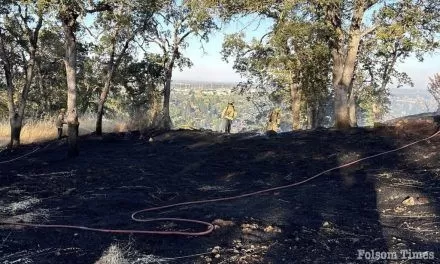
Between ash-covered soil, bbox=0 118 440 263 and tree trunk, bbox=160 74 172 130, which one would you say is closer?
ash-covered soil, bbox=0 118 440 263

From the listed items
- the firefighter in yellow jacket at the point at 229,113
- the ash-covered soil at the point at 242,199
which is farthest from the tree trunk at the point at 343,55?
the firefighter in yellow jacket at the point at 229,113

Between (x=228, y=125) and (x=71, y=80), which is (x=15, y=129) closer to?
(x=71, y=80)

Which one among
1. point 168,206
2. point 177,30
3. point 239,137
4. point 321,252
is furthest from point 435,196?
point 177,30

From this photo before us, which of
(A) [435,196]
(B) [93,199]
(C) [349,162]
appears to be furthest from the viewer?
(C) [349,162]

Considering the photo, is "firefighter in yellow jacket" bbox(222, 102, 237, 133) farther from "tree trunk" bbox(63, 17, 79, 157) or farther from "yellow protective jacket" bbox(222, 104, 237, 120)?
"tree trunk" bbox(63, 17, 79, 157)

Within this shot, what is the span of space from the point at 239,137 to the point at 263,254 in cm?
948

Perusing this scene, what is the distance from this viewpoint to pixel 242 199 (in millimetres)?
6793

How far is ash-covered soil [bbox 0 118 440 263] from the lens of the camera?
4465 mm

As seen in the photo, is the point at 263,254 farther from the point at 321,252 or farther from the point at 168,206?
the point at 168,206

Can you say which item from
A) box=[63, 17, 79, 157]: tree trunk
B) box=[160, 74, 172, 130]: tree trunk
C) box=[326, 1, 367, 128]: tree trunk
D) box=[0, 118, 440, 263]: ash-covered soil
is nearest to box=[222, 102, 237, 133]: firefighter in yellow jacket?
box=[160, 74, 172, 130]: tree trunk

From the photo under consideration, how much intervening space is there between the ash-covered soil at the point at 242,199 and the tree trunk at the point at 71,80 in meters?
0.50

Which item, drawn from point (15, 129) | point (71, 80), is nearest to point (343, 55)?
point (71, 80)

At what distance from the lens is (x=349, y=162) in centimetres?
900

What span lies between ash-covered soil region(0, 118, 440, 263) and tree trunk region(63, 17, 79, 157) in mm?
497
